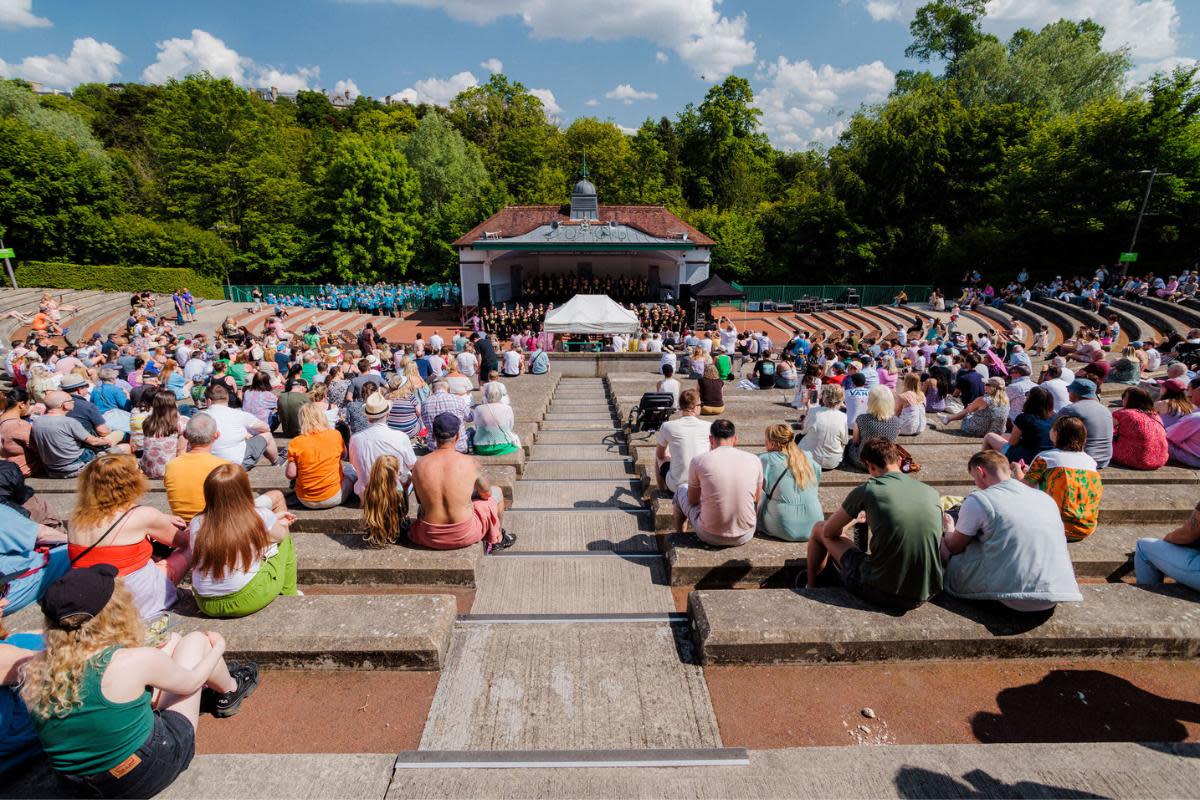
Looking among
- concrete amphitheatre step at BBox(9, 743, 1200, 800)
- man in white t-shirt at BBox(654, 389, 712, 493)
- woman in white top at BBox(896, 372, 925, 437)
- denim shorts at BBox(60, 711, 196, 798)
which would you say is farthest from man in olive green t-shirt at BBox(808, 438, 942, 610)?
woman in white top at BBox(896, 372, 925, 437)

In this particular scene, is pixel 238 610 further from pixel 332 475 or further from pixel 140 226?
pixel 140 226

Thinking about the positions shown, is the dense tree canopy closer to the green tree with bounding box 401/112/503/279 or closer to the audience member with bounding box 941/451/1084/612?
the green tree with bounding box 401/112/503/279

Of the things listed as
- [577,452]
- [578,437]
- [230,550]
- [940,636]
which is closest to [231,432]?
[230,550]

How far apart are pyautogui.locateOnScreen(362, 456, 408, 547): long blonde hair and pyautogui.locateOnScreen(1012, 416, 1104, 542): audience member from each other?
4888 millimetres

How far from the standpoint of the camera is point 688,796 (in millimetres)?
2385

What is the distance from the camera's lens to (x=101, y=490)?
342 centimetres

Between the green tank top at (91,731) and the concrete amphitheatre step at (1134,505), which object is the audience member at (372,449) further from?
the green tank top at (91,731)

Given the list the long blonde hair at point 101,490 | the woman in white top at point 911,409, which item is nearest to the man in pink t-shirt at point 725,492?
the long blonde hair at point 101,490

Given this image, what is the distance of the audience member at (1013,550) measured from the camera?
→ 314 centimetres

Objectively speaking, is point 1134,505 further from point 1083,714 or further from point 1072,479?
point 1083,714

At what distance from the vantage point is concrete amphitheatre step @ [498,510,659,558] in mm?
4973

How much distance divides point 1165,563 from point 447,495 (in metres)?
4.88

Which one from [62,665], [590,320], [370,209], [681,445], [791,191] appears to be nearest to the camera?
[62,665]

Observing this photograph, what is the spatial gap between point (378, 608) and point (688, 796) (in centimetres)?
208
